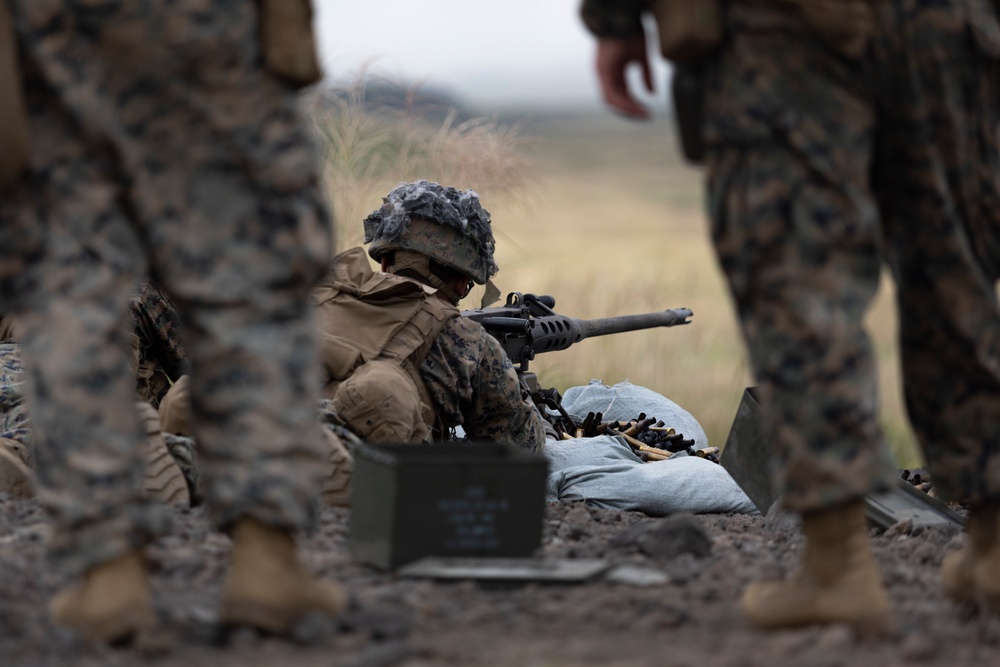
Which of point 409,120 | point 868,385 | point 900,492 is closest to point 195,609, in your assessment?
point 868,385

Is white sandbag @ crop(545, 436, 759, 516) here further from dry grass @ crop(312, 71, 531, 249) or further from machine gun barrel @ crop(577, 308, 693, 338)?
dry grass @ crop(312, 71, 531, 249)

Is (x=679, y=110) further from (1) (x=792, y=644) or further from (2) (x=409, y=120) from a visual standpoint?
(2) (x=409, y=120)

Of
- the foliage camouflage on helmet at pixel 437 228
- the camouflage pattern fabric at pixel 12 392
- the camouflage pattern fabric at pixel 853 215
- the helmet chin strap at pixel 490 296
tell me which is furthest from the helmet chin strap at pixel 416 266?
the camouflage pattern fabric at pixel 853 215

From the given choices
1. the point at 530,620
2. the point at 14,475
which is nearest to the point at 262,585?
the point at 530,620

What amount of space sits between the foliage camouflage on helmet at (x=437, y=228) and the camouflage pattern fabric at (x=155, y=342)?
0.91 meters

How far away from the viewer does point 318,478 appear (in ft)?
8.40

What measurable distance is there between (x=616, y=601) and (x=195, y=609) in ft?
2.94

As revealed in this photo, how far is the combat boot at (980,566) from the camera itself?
2740 mm

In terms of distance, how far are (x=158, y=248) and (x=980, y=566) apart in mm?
1796

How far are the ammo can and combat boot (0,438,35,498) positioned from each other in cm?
157

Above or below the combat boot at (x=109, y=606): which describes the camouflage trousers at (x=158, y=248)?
above

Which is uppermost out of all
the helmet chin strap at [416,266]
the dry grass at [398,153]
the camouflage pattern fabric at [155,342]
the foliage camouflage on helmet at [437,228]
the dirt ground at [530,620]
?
the dry grass at [398,153]

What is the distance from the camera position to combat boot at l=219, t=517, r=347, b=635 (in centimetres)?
248

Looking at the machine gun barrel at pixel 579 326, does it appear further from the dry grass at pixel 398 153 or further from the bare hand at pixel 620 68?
the bare hand at pixel 620 68
